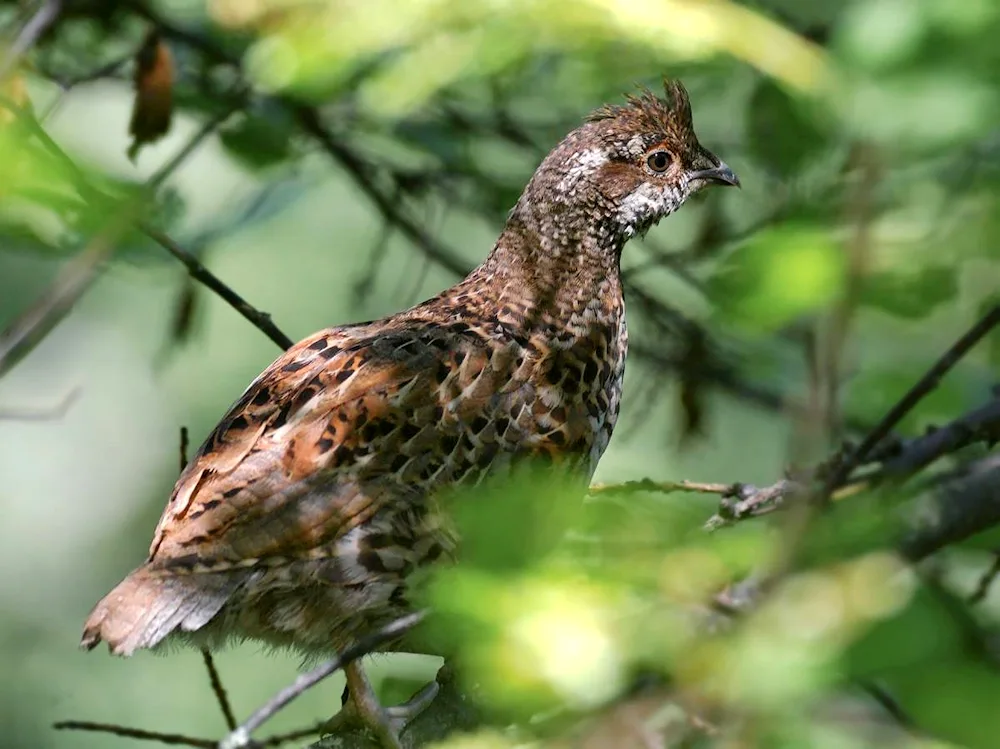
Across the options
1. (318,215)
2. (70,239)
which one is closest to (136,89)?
(70,239)

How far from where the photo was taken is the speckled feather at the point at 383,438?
11.6ft

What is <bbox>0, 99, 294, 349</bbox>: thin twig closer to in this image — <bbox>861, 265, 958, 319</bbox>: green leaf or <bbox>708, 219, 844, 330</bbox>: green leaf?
<bbox>708, 219, 844, 330</bbox>: green leaf

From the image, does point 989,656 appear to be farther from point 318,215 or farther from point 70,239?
point 318,215

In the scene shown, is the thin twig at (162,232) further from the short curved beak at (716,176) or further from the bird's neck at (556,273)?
the short curved beak at (716,176)

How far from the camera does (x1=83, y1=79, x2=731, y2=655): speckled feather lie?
11.6ft

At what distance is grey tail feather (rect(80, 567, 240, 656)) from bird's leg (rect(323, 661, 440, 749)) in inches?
23.0

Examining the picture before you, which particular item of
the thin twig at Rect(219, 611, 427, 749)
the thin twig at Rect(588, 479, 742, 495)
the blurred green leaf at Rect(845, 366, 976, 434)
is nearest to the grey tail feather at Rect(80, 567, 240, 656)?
the thin twig at Rect(588, 479, 742, 495)

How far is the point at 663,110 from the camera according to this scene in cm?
468

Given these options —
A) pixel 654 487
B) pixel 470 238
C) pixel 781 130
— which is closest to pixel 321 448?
→ pixel 654 487

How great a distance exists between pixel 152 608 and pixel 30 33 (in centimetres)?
142

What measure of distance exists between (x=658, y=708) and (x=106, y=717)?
7.97 meters

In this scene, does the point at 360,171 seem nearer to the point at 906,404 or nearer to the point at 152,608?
the point at 152,608

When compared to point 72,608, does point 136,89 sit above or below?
above

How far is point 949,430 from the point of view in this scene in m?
3.42
